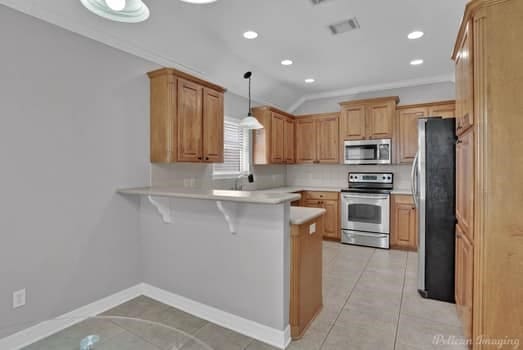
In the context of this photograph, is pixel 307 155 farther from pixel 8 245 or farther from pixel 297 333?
pixel 8 245

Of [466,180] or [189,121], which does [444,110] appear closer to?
[466,180]

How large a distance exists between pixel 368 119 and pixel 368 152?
60cm

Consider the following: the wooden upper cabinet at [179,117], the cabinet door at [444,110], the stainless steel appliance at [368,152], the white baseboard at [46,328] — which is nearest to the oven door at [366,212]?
the stainless steel appliance at [368,152]

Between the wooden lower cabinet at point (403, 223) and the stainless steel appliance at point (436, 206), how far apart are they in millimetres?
1731

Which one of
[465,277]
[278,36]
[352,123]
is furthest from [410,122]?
[465,277]

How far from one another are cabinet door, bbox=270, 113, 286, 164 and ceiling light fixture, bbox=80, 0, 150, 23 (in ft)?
12.1

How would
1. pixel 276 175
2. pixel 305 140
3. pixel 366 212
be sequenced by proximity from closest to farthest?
pixel 366 212, pixel 305 140, pixel 276 175

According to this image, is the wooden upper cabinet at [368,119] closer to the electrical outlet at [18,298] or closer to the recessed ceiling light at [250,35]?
the recessed ceiling light at [250,35]

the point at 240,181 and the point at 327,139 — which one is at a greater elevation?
the point at 327,139

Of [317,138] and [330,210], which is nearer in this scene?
[330,210]

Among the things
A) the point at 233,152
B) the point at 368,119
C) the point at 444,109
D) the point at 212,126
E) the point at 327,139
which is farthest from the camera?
the point at 327,139

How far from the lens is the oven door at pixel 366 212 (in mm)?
4578

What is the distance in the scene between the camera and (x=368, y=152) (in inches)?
194

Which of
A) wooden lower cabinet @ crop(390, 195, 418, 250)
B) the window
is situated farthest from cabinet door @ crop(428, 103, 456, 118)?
the window
